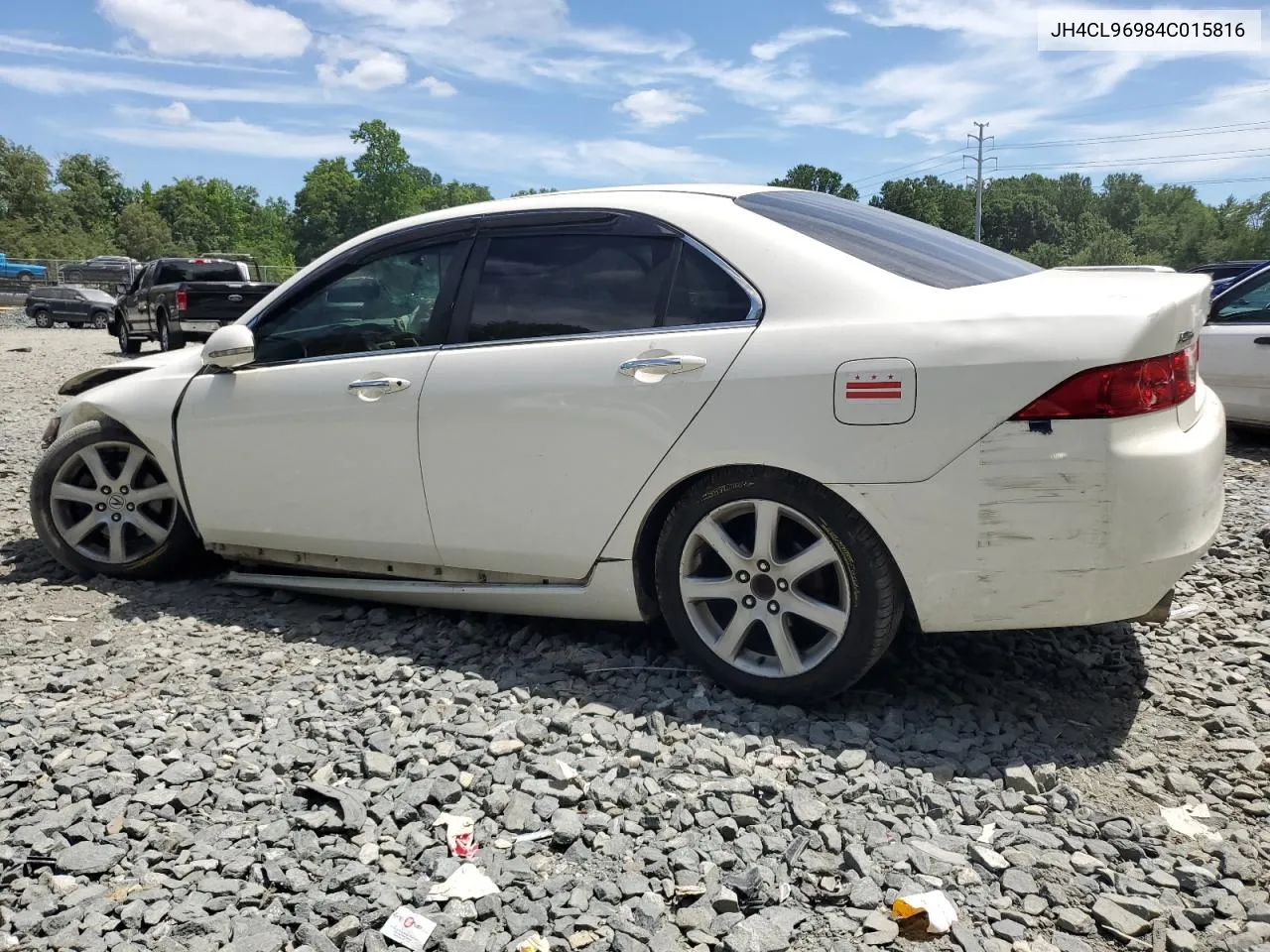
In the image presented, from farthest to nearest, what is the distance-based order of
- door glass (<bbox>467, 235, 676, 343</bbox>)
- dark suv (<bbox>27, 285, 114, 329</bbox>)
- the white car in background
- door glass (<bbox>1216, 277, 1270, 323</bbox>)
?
1. dark suv (<bbox>27, 285, 114, 329</bbox>)
2. door glass (<bbox>1216, 277, 1270, 323</bbox>)
3. the white car in background
4. door glass (<bbox>467, 235, 676, 343</bbox>)

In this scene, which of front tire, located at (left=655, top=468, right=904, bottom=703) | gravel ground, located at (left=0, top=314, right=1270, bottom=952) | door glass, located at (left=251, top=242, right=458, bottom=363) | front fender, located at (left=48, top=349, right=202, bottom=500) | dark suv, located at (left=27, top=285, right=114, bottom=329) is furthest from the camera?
dark suv, located at (left=27, top=285, right=114, bottom=329)

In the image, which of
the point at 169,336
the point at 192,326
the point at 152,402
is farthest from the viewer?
the point at 169,336

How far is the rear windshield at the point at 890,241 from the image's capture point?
11.5 ft

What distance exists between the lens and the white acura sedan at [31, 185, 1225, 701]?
303cm

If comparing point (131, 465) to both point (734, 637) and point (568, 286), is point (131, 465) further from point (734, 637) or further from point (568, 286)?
point (734, 637)

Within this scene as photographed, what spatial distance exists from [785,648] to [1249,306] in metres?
6.92

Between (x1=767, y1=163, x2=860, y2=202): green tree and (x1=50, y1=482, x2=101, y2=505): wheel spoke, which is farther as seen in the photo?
(x1=767, y1=163, x2=860, y2=202): green tree

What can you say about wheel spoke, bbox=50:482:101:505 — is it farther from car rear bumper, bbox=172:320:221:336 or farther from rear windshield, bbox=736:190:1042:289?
car rear bumper, bbox=172:320:221:336

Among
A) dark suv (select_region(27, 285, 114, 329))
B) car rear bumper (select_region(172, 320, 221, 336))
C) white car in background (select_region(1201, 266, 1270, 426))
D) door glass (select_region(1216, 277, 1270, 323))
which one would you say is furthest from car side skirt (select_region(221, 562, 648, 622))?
dark suv (select_region(27, 285, 114, 329))

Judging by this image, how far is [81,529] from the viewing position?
195 inches

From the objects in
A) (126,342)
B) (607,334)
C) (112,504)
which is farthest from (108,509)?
(126,342)

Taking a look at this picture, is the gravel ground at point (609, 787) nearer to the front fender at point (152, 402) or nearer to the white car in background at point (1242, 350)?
the front fender at point (152, 402)

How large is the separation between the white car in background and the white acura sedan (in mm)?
5032

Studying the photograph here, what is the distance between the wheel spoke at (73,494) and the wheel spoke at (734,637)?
126 inches
